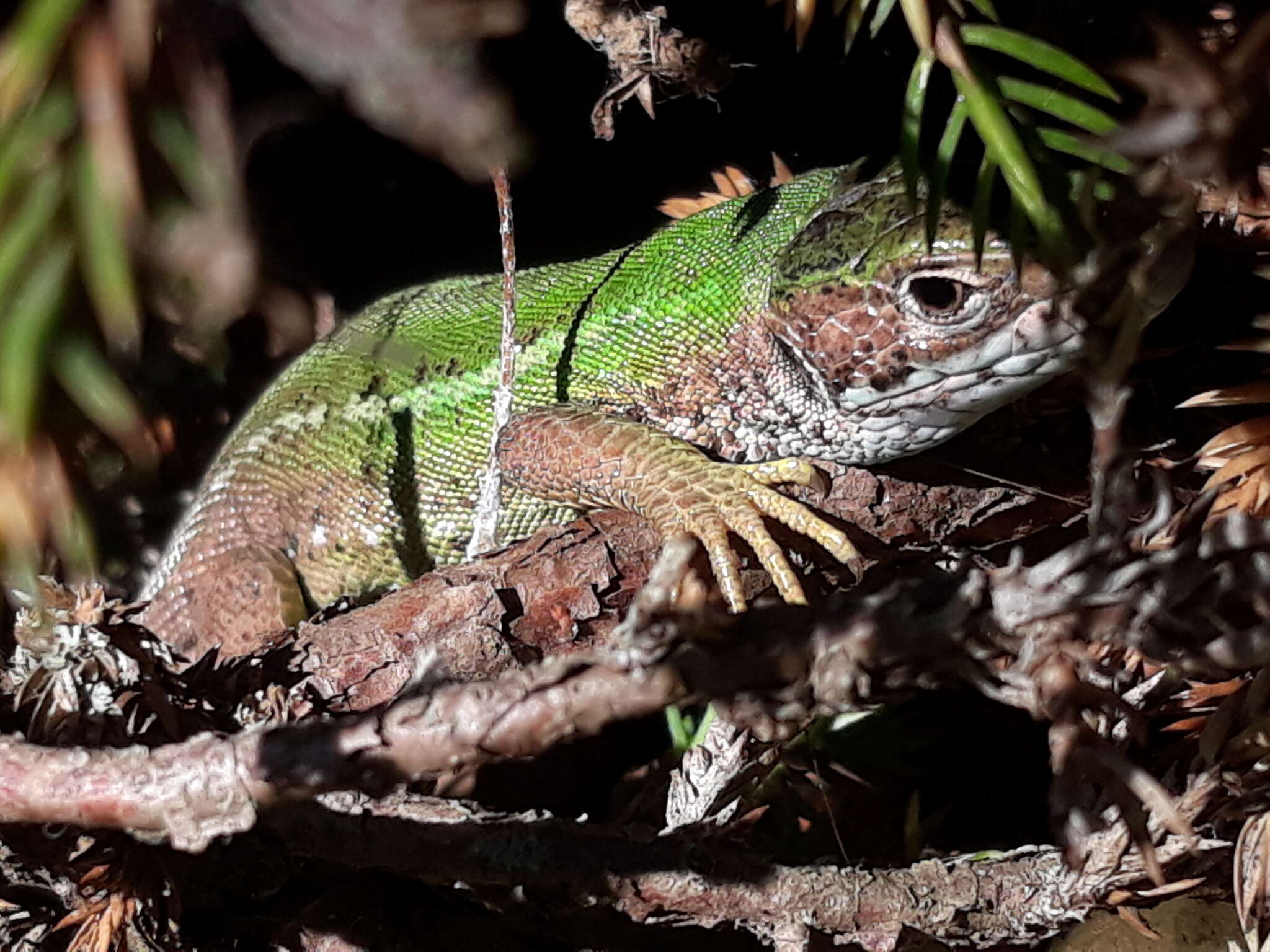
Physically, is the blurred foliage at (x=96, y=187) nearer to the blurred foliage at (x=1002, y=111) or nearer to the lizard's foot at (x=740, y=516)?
the blurred foliage at (x=1002, y=111)

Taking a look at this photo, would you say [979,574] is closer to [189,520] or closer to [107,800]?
[107,800]

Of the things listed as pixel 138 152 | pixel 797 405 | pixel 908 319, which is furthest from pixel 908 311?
pixel 138 152

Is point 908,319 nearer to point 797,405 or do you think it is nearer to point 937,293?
point 937,293

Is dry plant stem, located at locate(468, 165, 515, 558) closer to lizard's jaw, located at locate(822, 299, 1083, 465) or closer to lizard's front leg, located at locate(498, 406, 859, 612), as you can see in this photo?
lizard's front leg, located at locate(498, 406, 859, 612)

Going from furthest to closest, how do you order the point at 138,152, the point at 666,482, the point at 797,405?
the point at 797,405, the point at 666,482, the point at 138,152

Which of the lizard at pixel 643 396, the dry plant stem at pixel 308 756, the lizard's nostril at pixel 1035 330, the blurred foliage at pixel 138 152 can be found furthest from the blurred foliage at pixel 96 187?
the lizard's nostril at pixel 1035 330

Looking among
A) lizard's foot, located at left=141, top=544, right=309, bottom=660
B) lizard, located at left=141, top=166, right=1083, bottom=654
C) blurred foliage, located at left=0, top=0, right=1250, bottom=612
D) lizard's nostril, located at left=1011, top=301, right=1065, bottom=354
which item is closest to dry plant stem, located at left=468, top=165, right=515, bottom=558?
lizard, located at left=141, top=166, right=1083, bottom=654
